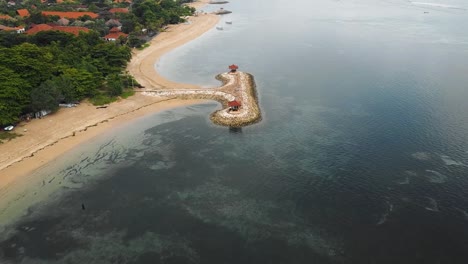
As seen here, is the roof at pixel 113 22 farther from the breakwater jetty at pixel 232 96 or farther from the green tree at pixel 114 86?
the green tree at pixel 114 86

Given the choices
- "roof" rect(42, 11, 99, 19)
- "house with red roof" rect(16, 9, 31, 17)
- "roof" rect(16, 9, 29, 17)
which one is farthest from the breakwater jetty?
"roof" rect(16, 9, 29, 17)

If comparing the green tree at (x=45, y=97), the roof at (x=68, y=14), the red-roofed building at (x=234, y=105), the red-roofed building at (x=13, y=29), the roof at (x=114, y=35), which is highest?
the roof at (x=68, y=14)

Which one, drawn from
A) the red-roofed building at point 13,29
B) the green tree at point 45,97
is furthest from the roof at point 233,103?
the red-roofed building at point 13,29

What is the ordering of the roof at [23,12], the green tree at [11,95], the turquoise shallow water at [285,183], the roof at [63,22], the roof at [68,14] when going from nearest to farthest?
the turquoise shallow water at [285,183], the green tree at [11,95], the roof at [63,22], the roof at [68,14], the roof at [23,12]

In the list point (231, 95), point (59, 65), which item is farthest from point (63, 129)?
point (231, 95)

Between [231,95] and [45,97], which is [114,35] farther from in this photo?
[231,95]

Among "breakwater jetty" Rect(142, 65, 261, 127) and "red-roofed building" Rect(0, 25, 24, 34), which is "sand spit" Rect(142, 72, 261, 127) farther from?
"red-roofed building" Rect(0, 25, 24, 34)
